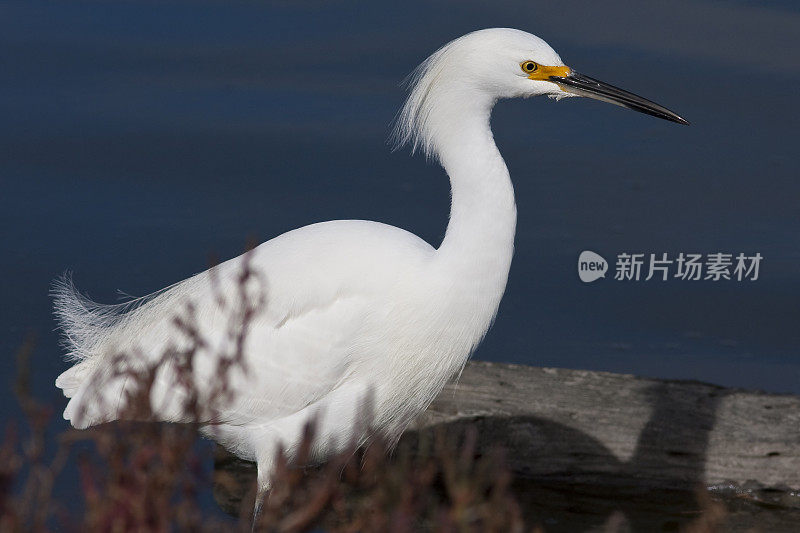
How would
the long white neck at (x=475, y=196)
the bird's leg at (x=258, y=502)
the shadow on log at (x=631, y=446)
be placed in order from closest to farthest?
the long white neck at (x=475, y=196) → the bird's leg at (x=258, y=502) → the shadow on log at (x=631, y=446)

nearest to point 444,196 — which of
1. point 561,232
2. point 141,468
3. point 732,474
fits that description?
point 561,232

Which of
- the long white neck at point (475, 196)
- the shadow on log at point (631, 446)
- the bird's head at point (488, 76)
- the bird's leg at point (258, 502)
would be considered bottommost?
the bird's leg at point (258, 502)

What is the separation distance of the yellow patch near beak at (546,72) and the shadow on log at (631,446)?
1245 mm

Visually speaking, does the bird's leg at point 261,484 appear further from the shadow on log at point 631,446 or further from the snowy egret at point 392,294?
the shadow on log at point 631,446

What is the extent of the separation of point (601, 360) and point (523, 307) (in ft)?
1.60

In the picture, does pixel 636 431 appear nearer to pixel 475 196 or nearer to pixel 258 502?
pixel 475 196

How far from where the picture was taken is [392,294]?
3.45 metres

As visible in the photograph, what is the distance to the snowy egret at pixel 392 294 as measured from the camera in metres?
3.35

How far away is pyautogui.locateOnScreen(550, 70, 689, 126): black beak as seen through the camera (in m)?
3.44

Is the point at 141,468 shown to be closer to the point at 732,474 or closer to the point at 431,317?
the point at 431,317

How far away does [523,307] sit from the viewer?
542 centimetres

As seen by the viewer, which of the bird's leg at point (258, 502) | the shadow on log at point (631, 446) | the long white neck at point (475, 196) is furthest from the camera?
the shadow on log at point (631, 446)

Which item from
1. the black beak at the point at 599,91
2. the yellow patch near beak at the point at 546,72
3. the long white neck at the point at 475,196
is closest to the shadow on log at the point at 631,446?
the long white neck at the point at 475,196

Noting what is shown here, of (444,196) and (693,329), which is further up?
(444,196)
